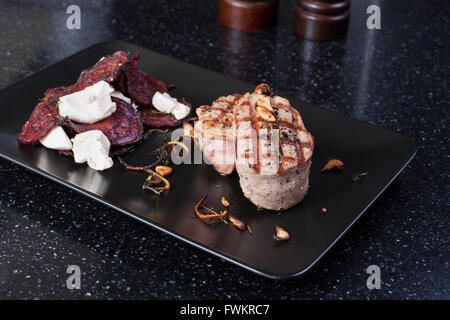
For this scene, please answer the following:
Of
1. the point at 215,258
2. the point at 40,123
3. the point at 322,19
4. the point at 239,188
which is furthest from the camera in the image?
the point at 322,19

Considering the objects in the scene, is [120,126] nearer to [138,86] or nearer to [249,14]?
[138,86]

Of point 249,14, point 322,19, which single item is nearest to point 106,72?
point 249,14

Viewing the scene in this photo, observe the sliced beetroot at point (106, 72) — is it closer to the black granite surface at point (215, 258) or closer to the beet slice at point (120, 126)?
the beet slice at point (120, 126)

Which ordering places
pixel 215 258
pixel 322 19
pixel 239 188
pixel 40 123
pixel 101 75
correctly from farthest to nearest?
1. pixel 322 19
2. pixel 101 75
3. pixel 40 123
4. pixel 239 188
5. pixel 215 258

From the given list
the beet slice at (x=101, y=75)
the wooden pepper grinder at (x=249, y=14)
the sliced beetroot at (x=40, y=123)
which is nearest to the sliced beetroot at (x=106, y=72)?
the beet slice at (x=101, y=75)

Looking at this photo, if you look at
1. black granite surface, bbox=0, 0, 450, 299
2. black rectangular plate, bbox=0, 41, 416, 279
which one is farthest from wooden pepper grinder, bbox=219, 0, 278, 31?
black rectangular plate, bbox=0, 41, 416, 279
